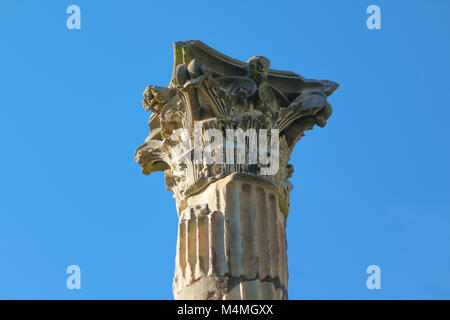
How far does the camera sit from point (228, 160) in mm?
13953

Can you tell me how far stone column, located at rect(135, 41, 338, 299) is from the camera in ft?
41.7

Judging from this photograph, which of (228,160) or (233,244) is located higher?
(228,160)

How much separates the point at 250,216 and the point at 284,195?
50.9 inches

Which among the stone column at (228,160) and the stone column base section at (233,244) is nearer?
the stone column base section at (233,244)

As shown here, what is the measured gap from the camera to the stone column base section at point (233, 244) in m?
12.5

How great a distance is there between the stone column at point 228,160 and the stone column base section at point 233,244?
0.02 metres

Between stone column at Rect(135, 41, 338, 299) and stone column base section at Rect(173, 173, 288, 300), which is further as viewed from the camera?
stone column at Rect(135, 41, 338, 299)

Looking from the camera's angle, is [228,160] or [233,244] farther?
[228,160]

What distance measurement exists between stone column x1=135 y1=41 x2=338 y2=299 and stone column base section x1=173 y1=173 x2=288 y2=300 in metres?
0.02

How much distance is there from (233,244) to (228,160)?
5.86 feet
